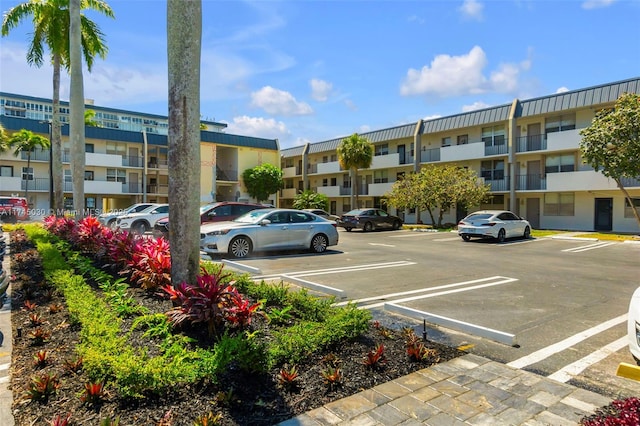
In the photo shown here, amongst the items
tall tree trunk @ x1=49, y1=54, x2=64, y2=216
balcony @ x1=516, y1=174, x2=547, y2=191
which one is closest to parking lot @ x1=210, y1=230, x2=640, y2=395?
tall tree trunk @ x1=49, y1=54, x2=64, y2=216

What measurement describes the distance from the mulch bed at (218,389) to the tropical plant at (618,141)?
1808 centimetres

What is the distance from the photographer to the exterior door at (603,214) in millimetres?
26312

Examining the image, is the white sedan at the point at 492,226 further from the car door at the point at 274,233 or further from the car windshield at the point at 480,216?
the car door at the point at 274,233

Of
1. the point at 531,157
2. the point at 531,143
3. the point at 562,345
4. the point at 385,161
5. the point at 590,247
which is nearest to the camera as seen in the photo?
the point at 562,345

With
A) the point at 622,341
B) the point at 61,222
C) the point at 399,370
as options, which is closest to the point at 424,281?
the point at 622,341

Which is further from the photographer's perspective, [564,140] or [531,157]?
[531,157]

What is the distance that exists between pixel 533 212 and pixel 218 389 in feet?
102

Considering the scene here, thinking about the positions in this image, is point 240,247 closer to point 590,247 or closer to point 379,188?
point 590,247

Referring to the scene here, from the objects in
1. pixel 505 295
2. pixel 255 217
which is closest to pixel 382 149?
pixel 255 217

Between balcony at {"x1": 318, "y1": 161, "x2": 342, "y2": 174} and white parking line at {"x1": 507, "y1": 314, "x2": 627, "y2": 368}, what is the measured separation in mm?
36219

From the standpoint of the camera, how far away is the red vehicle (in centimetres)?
2589

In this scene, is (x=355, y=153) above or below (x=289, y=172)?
above

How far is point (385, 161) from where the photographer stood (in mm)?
38062

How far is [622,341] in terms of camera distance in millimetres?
5340
